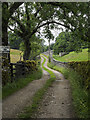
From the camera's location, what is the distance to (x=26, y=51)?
18500 mm

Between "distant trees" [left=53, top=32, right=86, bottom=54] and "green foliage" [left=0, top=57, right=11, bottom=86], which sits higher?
"distant trees" [left=53, top=32, right=86, bottom=54]

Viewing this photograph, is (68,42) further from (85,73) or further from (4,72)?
(4,72)

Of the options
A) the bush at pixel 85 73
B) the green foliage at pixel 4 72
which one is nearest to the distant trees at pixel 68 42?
the bush at pixel 85 73

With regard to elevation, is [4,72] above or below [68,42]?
below

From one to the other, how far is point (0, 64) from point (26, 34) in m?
10.2

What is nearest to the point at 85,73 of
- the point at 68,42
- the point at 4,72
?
the point at 4,72

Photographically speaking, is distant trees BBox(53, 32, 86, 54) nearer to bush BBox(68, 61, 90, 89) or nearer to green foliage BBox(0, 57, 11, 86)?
bush BBox(68, 61, 90, 89)

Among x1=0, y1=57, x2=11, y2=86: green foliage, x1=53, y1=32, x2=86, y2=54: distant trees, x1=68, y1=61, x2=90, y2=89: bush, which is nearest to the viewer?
x1=68, y1=61, x2=90, y2=89: bush

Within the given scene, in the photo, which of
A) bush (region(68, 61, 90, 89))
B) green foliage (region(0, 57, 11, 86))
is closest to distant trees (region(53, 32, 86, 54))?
bush (region(68, 61, 90, 89))

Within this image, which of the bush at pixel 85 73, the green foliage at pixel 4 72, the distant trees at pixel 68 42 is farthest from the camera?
the distant trees at pixel 68 42

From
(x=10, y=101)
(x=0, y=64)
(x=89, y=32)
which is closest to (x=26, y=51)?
(x=89, y=32)

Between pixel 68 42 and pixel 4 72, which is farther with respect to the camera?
pixel 68 42

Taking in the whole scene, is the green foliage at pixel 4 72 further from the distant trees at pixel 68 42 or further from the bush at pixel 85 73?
the distant trees at pixel 68 42

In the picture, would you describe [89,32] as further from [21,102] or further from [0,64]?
[21,102]
